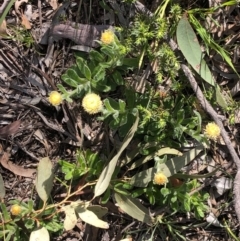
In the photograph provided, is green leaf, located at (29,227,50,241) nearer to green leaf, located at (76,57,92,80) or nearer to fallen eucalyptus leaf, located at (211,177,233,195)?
green leaf, located at (76,57,92,80)

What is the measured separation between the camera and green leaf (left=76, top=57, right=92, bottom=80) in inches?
92.4

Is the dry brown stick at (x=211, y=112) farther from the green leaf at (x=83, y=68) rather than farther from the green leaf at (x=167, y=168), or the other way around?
the green leaf at (x=83, y=68)

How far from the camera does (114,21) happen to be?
8.33 feet

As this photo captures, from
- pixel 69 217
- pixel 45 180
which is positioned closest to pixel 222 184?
pixel 69 217

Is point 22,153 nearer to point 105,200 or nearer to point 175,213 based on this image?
point 105,200

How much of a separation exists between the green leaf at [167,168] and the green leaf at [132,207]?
96mm

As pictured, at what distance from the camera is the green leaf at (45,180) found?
8.11ft

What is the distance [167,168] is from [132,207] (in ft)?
0.95

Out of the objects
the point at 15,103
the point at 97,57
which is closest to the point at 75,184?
the point at 15,103

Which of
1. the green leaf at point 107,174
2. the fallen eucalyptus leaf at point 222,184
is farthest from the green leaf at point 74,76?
the fallen eucalyptus leaf at point 222,184

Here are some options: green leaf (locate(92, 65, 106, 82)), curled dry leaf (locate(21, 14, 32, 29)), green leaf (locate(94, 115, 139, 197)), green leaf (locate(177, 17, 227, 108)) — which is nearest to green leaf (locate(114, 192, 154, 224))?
green leaf (locate(94, 115, 139, 197))

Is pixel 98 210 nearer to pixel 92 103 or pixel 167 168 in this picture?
pixel 167 168

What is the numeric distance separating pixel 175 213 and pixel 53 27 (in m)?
1.27

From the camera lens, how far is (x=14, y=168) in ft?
8.66
